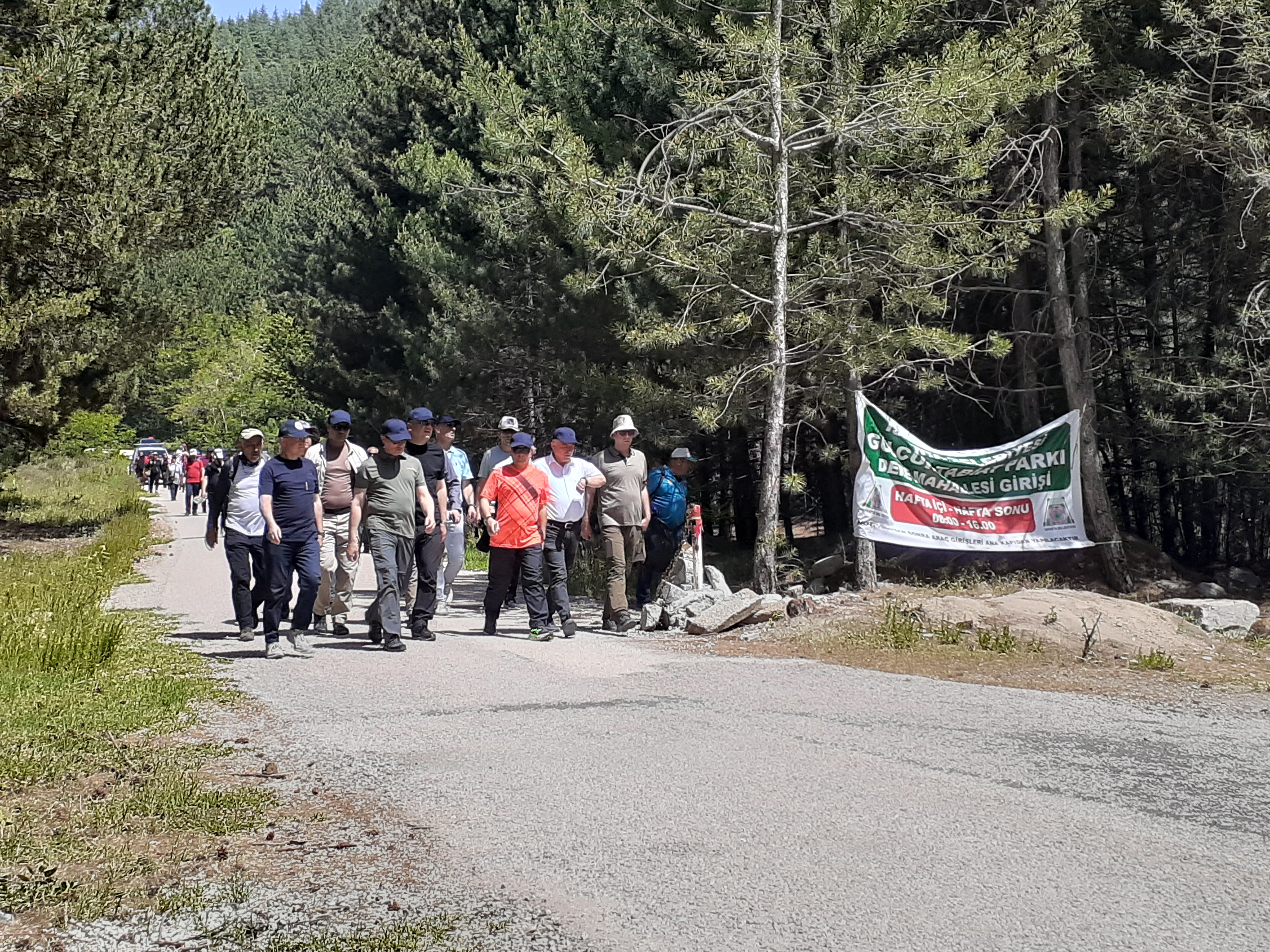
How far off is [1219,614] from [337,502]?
30.0ft

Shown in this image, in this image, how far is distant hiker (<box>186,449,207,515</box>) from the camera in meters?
39.3

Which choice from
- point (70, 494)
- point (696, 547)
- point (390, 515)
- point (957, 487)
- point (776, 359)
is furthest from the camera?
point (70, 494)

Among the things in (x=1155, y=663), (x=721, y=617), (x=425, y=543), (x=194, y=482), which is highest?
(x=194, y=482)

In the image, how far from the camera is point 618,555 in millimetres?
12914

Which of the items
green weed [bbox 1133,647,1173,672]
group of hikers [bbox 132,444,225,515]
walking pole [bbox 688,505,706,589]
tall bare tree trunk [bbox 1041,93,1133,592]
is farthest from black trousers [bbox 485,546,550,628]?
tall bare tree trunk [bbox 1041,93,1133,592]

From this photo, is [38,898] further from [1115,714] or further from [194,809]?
[1115,714]

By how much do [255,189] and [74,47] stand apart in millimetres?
8775

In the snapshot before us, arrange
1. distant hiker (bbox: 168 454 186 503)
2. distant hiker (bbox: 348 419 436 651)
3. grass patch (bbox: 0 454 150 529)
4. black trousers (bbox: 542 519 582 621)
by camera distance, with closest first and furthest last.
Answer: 1. distant hiker (bbox: 348 419 436 651)
2. black trousers (bbox: 542 519 582 621)
3. grass patch (bbox: 0 454 150 529)
4. distant hiker (bbox: 168 454 186 503)

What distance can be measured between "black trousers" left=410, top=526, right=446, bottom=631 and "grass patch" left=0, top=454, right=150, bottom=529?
67.9 feet

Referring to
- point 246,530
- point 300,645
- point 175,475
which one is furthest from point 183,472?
point 300,645

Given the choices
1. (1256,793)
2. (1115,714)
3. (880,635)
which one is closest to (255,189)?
(880,635)

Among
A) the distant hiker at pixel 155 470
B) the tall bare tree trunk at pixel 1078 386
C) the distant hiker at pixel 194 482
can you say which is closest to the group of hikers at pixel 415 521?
the tall bare tree trunk at pixel 1078 386

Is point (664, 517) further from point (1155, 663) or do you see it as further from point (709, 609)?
point (1155, 663)

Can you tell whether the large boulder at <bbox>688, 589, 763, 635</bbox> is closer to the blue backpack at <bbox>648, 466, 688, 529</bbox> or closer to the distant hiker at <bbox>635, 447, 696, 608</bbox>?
the distant hiker at <bbox>635, 447, 696, 608</bbox>
